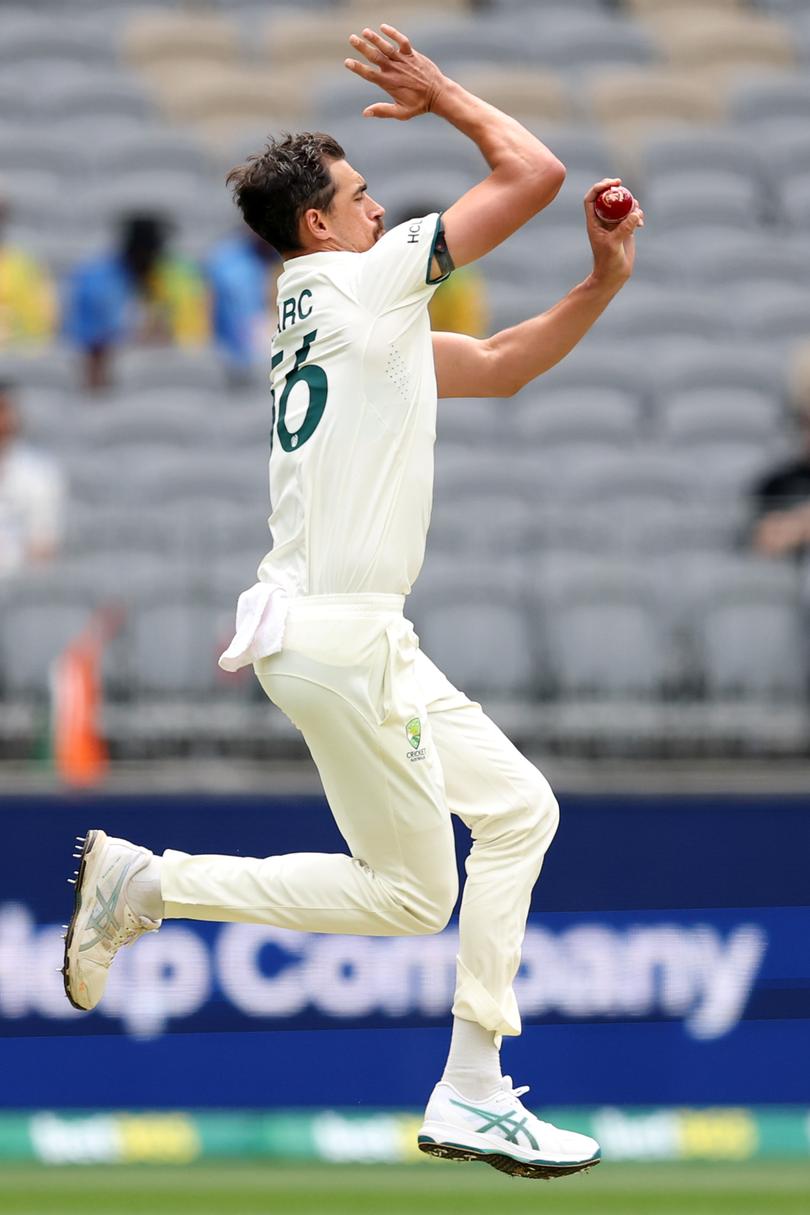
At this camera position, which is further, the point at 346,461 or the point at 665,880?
the point at 665,880

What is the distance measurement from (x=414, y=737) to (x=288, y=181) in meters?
1.42

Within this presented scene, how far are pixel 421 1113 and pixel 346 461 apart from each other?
12.4 feet

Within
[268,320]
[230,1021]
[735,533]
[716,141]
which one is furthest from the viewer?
[716,141]

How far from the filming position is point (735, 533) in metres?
9.23

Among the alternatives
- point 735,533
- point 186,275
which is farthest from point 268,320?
point 735,533

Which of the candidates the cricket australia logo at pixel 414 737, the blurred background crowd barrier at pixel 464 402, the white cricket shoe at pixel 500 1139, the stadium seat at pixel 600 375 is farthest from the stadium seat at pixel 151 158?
the white cricket shoe at pixel 500 1139

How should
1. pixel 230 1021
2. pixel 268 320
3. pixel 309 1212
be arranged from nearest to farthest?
pixel 309 1212 → pixel 230 1021 → pixel 268 320

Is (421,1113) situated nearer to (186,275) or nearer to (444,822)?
(444,822)

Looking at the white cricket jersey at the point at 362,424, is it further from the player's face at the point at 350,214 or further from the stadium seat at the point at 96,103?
the stadium seat at the point at 96,103

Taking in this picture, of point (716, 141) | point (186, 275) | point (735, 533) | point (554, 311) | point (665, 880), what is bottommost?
point (665, 880)

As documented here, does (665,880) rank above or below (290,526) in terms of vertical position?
below

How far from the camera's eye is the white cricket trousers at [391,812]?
4.98 m

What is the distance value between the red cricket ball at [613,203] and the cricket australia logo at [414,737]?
1.38 metres

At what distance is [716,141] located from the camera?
1430 centimetres
